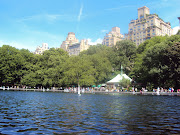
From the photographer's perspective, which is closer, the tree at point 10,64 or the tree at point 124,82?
the tree at point 124,82

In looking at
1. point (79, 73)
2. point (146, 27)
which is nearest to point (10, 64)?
point (79, 73)

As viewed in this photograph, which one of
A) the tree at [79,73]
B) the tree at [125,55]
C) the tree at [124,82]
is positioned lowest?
the tree at [124,82]

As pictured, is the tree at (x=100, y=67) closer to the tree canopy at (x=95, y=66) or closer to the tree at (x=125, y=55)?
the tree canopy at (x=95, y=66)

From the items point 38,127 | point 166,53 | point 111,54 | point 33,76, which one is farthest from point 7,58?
point 38,127

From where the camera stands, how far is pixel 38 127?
36.4ft

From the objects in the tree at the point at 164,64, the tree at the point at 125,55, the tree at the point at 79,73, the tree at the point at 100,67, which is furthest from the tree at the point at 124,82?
the tree at the point at 125,55

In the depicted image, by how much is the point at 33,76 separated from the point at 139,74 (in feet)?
144

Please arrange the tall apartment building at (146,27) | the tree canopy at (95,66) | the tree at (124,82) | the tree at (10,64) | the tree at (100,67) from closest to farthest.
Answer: the tree canopy at (95,66), the tree at (124,82), the tree at (100,67), the tree at (10,64), the tall apartment building at (146,27)

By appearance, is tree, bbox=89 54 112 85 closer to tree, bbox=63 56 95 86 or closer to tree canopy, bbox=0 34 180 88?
tree canopy, bbox=0 34 180 88

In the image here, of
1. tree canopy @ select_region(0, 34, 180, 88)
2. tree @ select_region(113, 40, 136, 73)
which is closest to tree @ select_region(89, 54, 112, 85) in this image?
tree canopy @ select_region(0, 34, 180, 88)

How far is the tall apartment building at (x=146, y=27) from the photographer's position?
465 ft

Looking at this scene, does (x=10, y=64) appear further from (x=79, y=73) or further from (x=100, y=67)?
(x=100, y=67)

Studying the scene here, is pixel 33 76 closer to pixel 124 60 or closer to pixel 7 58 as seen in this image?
pixel 7 58

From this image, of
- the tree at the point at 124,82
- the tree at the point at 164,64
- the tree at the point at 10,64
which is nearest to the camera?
the tree at the point at 164,64
